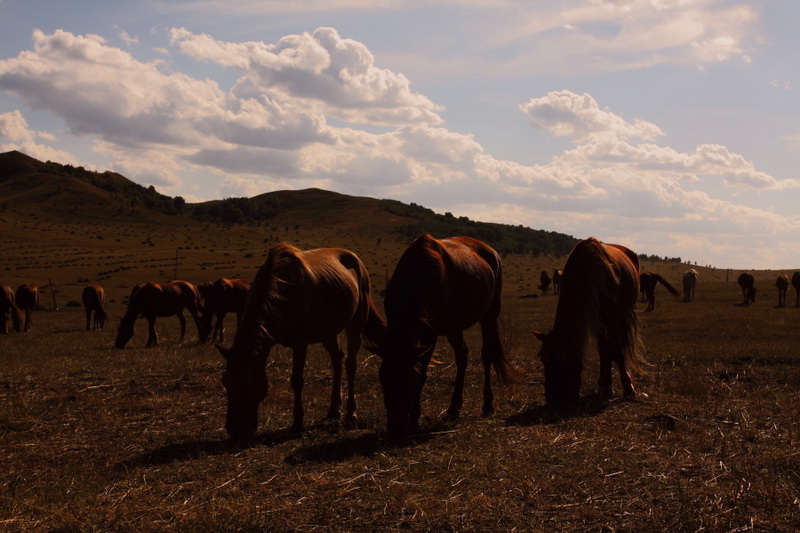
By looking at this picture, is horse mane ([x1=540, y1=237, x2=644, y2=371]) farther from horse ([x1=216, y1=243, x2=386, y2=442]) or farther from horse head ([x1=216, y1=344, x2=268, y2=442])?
horse head ([x1=216, y1=344, x2=268, y2=442])

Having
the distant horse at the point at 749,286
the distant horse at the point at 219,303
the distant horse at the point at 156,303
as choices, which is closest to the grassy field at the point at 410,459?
the distant horse at the point at 156,303

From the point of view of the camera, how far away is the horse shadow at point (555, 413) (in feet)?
26.7

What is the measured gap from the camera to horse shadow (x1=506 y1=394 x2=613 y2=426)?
8.12m

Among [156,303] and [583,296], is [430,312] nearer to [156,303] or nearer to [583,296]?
[583,296]

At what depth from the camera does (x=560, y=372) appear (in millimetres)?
8578

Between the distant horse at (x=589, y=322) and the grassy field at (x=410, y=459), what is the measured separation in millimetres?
496


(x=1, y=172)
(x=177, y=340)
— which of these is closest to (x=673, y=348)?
(x=177, y=340)

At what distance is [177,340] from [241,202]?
466 feet

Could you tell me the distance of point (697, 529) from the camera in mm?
4438

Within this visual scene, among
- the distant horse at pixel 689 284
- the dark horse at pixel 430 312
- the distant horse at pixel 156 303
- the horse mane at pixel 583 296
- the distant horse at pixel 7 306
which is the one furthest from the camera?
the distant horse at pixel 689 284

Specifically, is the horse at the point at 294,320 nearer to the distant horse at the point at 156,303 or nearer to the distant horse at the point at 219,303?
the distant horse at the point at 219,303

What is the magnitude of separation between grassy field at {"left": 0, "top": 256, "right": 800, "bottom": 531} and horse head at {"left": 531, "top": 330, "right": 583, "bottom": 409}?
33 cm

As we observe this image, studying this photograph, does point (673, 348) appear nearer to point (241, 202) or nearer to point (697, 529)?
point (697, 529)

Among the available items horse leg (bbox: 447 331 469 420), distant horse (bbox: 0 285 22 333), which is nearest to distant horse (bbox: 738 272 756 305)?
horse leg (bbox: 447 331 469 420)
